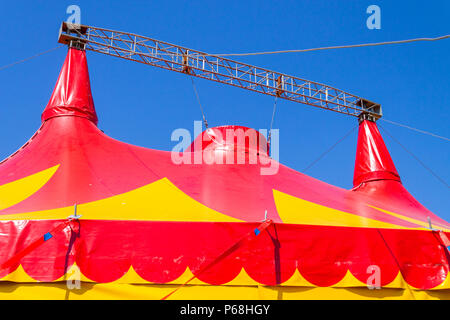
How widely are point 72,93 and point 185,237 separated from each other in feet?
10.9

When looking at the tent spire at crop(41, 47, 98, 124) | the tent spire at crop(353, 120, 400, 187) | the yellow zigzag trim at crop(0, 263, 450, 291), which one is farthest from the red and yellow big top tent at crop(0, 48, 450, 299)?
the tent spire at crop(353, 120, 400, 187)

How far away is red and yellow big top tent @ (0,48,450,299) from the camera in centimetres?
347

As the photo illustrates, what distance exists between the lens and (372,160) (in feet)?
25.3

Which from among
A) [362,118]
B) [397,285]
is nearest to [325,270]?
[397,285]

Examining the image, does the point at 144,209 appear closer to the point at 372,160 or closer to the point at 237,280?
the point at 237,280

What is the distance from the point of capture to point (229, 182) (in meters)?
4.93

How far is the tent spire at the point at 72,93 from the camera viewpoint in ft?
19.0

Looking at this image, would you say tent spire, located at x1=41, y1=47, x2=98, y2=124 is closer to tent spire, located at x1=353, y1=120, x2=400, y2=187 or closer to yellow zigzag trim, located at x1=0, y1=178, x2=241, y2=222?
yellow zigzag trim, located at x1=0, y1=178, x2=241, y2=222

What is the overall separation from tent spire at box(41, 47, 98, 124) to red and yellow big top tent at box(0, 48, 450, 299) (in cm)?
75

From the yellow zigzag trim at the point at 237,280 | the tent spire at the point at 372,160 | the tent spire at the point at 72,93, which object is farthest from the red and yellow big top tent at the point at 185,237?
the tent spire at the point at 372,160

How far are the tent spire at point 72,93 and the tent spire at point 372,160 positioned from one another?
481cm

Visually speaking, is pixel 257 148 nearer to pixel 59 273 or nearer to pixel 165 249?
pixel 165 249
